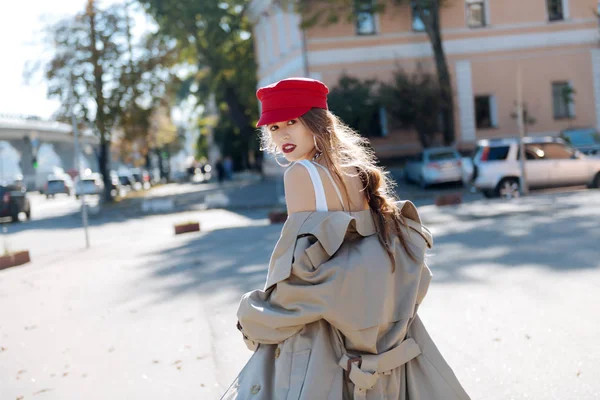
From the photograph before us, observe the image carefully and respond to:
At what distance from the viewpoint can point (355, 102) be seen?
31109mm

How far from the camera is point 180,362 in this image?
19.9ft

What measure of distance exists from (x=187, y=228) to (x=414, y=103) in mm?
15250

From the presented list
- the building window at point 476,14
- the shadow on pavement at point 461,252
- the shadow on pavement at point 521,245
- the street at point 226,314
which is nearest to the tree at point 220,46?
the building window at point 476,14

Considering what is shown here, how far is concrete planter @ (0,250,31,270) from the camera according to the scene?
47.5 feet

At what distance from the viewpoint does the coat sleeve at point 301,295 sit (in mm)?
2688

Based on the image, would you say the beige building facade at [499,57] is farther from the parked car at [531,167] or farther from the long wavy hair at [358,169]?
the long wavy hair at [358,169]

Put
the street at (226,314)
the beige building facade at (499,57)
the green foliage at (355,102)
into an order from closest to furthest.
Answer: the street at (226,314), the green foliage at (355,102), the beige building facade at (499,57)

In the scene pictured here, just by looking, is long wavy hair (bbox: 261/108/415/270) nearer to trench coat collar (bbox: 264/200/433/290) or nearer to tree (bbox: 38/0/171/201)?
trench coat collar (bbox: 264/200/433/290)

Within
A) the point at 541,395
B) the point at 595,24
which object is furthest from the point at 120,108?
the point at 541,395

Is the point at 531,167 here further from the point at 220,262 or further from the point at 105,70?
the point at 105,70

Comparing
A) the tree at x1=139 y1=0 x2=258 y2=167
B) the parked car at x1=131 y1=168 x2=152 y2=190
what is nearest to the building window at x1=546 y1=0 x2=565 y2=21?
the tree at x1=139 y1=0 x2=258 y2=167

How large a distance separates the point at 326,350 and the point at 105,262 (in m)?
11.9

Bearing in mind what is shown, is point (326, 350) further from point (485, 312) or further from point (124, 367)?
point (485, 312)

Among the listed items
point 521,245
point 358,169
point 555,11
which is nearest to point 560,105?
point 555,11
